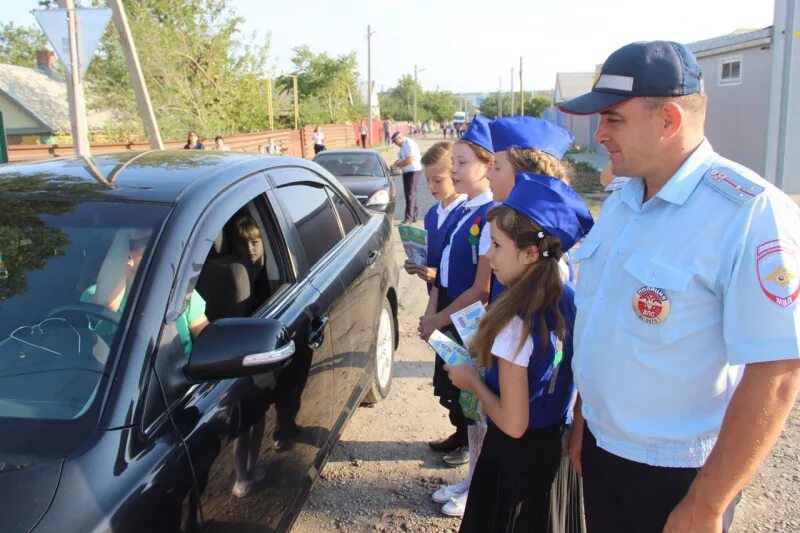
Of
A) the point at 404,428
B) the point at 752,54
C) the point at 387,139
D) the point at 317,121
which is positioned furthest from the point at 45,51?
the point at 404,428

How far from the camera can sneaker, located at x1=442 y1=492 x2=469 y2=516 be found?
292 cm

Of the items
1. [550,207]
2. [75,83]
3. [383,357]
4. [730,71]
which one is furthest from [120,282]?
[730,71]

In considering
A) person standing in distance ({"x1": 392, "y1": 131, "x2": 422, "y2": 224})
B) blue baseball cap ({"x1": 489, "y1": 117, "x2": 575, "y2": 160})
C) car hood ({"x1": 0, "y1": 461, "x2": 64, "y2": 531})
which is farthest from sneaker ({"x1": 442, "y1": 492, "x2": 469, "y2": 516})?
person standing in distance ({"x1": 392, "y1": 131, "x2": 422, "y2": 224})

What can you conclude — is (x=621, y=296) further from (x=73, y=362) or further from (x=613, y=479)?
(x=73, y=362)

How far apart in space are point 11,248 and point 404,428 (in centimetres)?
245

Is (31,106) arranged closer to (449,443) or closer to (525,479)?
(449,443)

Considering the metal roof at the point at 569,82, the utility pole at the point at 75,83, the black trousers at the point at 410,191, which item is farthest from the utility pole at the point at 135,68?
the metal roof at the point at 569,82

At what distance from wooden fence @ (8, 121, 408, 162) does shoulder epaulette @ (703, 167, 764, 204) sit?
2.85 meters

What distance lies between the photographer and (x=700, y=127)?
4.99ft

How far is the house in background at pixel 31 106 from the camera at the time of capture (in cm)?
2873

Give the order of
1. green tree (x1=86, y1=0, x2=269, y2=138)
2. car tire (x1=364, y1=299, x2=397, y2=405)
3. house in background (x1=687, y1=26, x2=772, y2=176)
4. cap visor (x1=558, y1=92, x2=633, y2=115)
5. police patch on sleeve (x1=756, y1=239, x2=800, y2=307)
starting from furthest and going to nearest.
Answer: green tree (x1=86, y1=0, x2=269, y2=138) → house in background (x1=687, y1=26, x2=772, y2=176) → car tire (x1=364, y1=299, x2=397, y2=405) → cap visor (x1=558, y1=92, x2=633, y2=115) → police patch on sleeve (x1=756, y1=239, x2=800, y2=307)

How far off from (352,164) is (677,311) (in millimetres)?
10590

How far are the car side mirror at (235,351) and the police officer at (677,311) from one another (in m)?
0.87

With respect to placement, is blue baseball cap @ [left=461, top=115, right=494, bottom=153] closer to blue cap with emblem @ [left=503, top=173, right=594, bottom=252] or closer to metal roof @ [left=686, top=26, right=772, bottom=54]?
blue cap with emblem @ [left=503, top=173, right=594, bottom=252]
